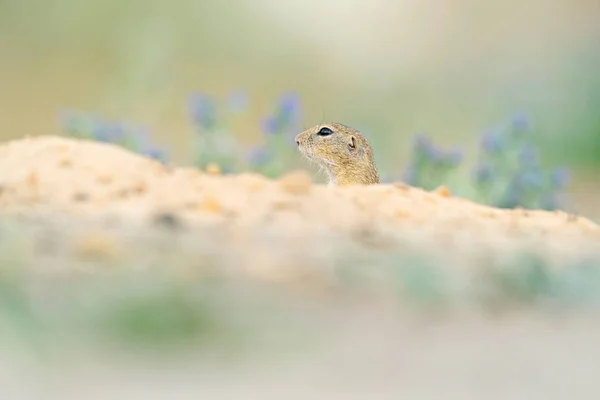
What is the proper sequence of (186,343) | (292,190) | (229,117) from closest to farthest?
1. (186,343)
2. (292,190)
3. (229,117)

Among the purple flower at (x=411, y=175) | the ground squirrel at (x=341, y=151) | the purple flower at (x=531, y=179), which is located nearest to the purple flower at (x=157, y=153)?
the ground squirrel at (x=341, y=151)

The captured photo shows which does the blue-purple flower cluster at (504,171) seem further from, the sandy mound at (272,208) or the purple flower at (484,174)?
the sandy mound at (272,208)

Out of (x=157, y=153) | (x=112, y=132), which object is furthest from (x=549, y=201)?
(x=112, y=132)

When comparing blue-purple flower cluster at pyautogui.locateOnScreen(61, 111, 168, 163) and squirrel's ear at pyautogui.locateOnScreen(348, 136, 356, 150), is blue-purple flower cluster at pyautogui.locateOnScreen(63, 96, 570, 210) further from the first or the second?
squirrel's ear at pyautogui.locateOnScreen(348, 136, 356, 150)

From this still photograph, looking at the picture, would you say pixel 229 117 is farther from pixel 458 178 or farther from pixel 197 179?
pixel 197 179

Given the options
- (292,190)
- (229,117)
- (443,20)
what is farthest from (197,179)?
(443,20)
